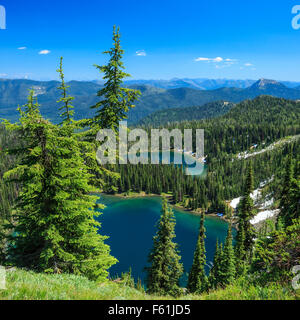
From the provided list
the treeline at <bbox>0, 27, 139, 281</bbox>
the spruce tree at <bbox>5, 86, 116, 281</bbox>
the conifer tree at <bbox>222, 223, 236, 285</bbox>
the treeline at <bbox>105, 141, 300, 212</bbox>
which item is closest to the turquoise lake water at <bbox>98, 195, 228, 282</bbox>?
the treeline at <bbox>105, 141, 300, 212</bbox>

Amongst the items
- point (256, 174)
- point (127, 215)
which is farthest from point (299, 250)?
point (256, 174)

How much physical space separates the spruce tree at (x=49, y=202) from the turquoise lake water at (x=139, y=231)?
5120 centimetres

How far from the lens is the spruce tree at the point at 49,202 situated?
11.1 meters

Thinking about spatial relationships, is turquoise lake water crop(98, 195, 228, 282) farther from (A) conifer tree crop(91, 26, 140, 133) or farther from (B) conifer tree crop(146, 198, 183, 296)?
(A) conifer tree crop(91, 26, 140, 133)

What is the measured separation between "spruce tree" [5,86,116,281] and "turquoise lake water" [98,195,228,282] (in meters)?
51.2

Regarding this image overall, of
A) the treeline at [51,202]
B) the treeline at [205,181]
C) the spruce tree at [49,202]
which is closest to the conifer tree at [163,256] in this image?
the treeline at [51,202]

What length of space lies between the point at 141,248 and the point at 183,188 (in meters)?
54.8

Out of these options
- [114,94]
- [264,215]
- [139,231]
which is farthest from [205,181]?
[114,94]

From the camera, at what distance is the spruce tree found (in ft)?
36.4

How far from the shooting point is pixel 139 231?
86.7m

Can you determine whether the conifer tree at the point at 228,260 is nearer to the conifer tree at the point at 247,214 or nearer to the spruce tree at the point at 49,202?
the conifer tree at the point at 247,214

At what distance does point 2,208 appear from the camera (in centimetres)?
9788
